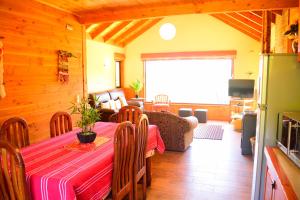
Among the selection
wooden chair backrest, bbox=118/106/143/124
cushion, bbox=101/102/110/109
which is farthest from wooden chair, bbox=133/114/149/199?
cushion, bbox=101/102/110/109

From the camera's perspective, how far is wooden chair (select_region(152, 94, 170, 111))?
8.13 meters

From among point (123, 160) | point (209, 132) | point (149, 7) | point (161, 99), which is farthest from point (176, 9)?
point (161, 99)

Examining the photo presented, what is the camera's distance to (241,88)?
274 inches

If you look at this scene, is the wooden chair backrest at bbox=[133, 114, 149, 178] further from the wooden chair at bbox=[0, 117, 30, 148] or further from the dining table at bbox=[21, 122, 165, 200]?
the wooden chair at bbox=[0, 117, 30, 148]

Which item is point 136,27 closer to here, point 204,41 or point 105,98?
point 204,41

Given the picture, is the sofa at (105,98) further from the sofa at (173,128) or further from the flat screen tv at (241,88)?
the flat screen tv at (241,88)

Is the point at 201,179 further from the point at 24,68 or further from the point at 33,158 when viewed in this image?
the point at 24,68

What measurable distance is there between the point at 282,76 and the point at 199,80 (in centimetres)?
619

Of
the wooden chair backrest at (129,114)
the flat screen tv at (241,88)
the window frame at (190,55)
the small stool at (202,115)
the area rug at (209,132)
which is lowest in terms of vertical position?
the area rug at (209,132)

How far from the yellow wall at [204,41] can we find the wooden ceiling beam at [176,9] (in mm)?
3839

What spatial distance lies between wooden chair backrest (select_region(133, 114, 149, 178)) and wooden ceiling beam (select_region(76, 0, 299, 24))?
249cm

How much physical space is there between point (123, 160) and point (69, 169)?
0.49 metres

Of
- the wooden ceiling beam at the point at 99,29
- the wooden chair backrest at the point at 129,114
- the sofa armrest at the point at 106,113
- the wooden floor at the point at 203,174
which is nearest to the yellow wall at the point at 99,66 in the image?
the wooden ceiling beam at the point at 99,29

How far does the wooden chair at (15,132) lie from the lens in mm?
2221
